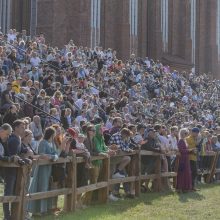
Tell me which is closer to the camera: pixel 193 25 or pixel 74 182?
pixel 74 182

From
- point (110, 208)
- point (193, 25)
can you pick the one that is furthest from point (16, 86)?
point (193, 25)

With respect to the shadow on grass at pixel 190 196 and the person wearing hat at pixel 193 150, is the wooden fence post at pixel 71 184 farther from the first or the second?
the person wearing hat at pixel 193 150

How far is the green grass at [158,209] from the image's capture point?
10198 millimetres

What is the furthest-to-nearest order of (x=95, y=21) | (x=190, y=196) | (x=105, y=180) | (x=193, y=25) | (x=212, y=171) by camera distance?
(x=193, y=25)
(x=95, y=21)
(x=212, y=171)
(x=190, y=196)
(x=105, y=180)

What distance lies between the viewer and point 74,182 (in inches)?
407

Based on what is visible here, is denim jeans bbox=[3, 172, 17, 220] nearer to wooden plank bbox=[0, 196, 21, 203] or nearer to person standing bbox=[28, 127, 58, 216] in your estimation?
wooden plank bbox=[0, 196, 21, 203]

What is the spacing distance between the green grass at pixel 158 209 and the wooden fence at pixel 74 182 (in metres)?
0.29

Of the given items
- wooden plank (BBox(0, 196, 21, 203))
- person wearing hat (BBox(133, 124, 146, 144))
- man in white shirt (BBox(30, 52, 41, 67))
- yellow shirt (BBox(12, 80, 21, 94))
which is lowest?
wooden plank (BBox(0, 196, 21, 203))

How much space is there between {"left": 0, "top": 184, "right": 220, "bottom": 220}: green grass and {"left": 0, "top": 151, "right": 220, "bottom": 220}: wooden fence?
0.95ft

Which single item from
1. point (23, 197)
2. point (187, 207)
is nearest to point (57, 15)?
point (187, 207)

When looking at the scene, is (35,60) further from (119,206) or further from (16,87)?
(119,206)

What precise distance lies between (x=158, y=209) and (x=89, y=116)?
6972 millimetres

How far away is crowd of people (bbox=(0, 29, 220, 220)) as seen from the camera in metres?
9.86

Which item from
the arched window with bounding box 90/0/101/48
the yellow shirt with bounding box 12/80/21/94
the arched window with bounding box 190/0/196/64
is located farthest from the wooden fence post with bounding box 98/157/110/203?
the arched window with bounding box 190/0/196/64
